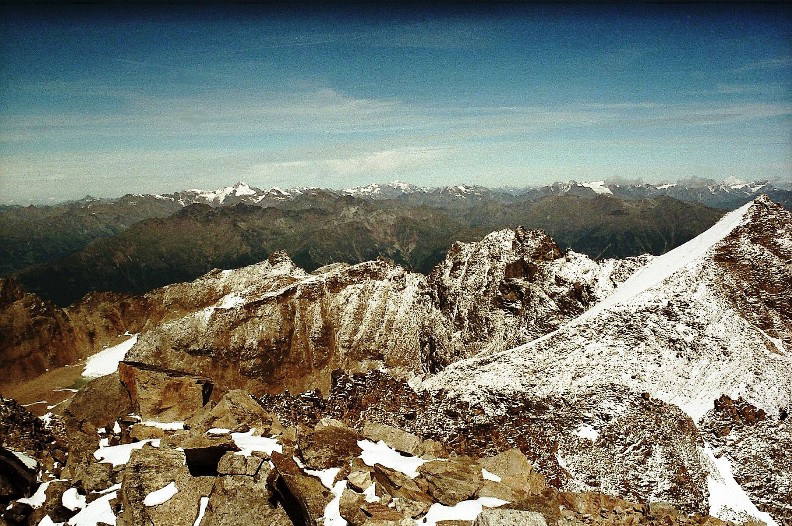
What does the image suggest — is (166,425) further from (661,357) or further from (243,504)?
(661,357)

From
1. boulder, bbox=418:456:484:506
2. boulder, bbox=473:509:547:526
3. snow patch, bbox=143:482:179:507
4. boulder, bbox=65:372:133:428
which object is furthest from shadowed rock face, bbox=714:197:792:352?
boulder, bbox=65:372:133:428

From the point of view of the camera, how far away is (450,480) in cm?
1917

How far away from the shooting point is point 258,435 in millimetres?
23969

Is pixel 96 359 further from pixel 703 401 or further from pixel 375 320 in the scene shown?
pixel 703 401

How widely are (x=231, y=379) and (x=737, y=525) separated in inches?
2738

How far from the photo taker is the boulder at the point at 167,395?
2852cm

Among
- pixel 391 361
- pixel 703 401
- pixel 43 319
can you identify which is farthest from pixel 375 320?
pixel 43 319

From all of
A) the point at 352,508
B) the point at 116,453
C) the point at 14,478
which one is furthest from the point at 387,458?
the point at 14,478

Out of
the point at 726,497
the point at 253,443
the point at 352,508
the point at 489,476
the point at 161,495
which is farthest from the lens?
the point at 726,497

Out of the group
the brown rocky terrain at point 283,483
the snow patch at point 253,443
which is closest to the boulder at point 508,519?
the brown rocky terrain at point 283,483

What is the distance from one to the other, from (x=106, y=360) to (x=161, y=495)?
288 feet

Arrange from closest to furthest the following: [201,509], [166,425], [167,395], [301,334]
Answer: [201,509]
[166,425]
[167,395]
[301,334]

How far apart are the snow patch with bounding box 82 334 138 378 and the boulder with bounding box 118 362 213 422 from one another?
6106 cm

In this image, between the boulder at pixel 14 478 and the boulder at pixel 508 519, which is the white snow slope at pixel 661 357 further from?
the boulder at pixel 14 478
